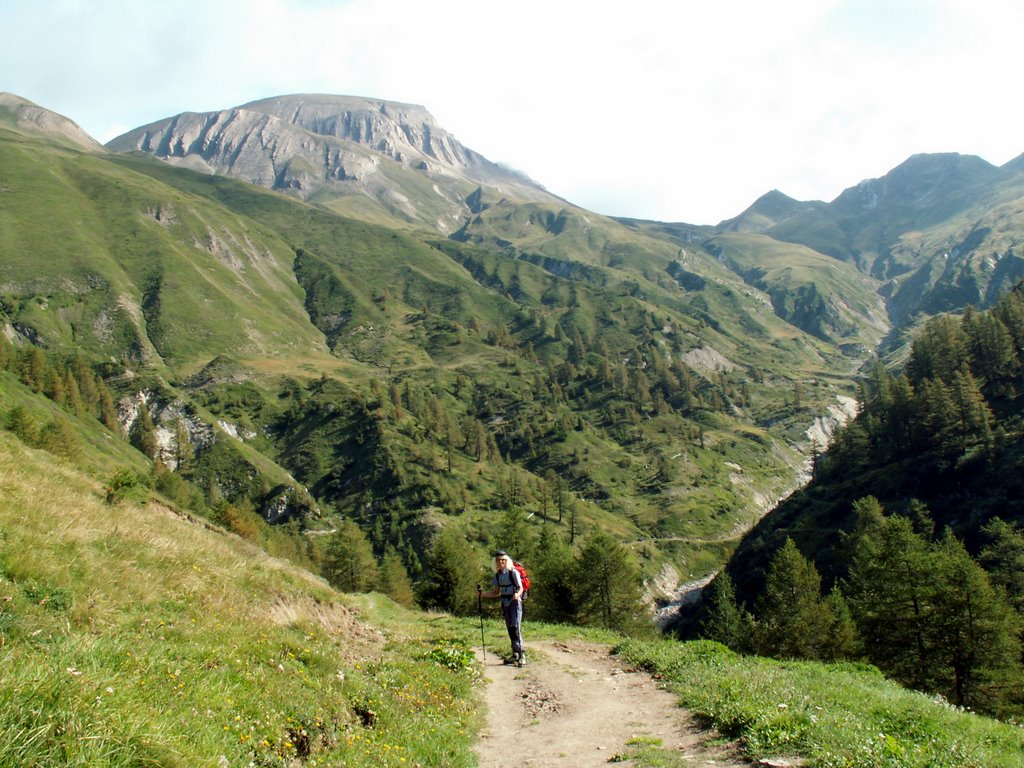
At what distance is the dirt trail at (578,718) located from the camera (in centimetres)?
1135

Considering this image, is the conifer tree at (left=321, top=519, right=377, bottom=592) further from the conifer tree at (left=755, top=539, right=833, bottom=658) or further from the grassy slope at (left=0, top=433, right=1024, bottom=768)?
the grassy slope at (left=0, top=433, right=1024, bottom=768)

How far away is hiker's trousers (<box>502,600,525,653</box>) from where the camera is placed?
19.2 metres

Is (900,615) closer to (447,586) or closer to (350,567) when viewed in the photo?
(447,586)

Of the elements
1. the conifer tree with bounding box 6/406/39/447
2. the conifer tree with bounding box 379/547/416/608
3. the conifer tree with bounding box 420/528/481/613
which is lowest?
the conifer tree with bounding box 379/547/416/608

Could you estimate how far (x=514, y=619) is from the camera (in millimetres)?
19672

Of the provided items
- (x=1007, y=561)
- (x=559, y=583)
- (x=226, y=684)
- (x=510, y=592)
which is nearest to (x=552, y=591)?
(x=559, y=583)

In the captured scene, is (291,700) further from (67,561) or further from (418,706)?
(67,561)

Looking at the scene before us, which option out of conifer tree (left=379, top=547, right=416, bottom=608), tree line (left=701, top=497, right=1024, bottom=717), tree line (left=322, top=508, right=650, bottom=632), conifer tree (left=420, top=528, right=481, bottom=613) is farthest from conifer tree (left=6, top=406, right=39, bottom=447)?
tree line (left=701, top=497, right=1024, bottom=717)

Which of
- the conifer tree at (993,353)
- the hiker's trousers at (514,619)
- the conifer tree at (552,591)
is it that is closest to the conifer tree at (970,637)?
the conifer tree at (552,591)

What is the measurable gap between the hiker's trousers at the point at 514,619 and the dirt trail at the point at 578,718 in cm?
78

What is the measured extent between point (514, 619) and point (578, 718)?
5761mm

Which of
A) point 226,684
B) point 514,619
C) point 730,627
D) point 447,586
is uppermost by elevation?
point 226,684

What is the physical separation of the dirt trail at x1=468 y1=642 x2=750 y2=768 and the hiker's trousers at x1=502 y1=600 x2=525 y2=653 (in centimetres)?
78

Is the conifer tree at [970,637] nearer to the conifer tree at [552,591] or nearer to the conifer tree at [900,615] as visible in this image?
the conifer tree at [900,615]
